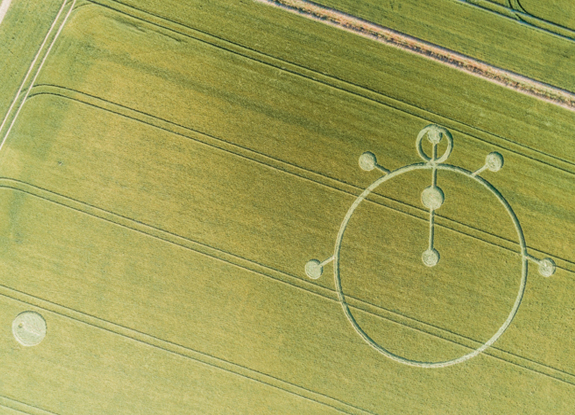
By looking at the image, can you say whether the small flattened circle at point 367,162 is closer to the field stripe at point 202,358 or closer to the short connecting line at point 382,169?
the short connecting line at point 382,169

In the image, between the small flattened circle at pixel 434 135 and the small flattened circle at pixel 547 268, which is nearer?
the small flattened circle at pixel 547 268

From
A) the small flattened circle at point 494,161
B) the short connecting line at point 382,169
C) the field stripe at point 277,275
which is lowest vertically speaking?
the field stripe at point 277,275

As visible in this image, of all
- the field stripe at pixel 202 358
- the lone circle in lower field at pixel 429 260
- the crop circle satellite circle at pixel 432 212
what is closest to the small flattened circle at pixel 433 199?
the crop circle satellite circle at pixel 432 212

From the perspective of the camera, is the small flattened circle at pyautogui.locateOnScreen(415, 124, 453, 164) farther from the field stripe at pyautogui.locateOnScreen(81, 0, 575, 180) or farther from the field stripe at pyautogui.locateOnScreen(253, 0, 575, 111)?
the field stripe at pyautogui.locateOnScreen(253, 0, 575, 111)

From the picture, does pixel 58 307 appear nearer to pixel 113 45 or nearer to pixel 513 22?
pixel 113 45

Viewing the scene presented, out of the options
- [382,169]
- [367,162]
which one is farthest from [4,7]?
[382,169]

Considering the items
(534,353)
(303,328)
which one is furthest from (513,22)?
(303,328)
